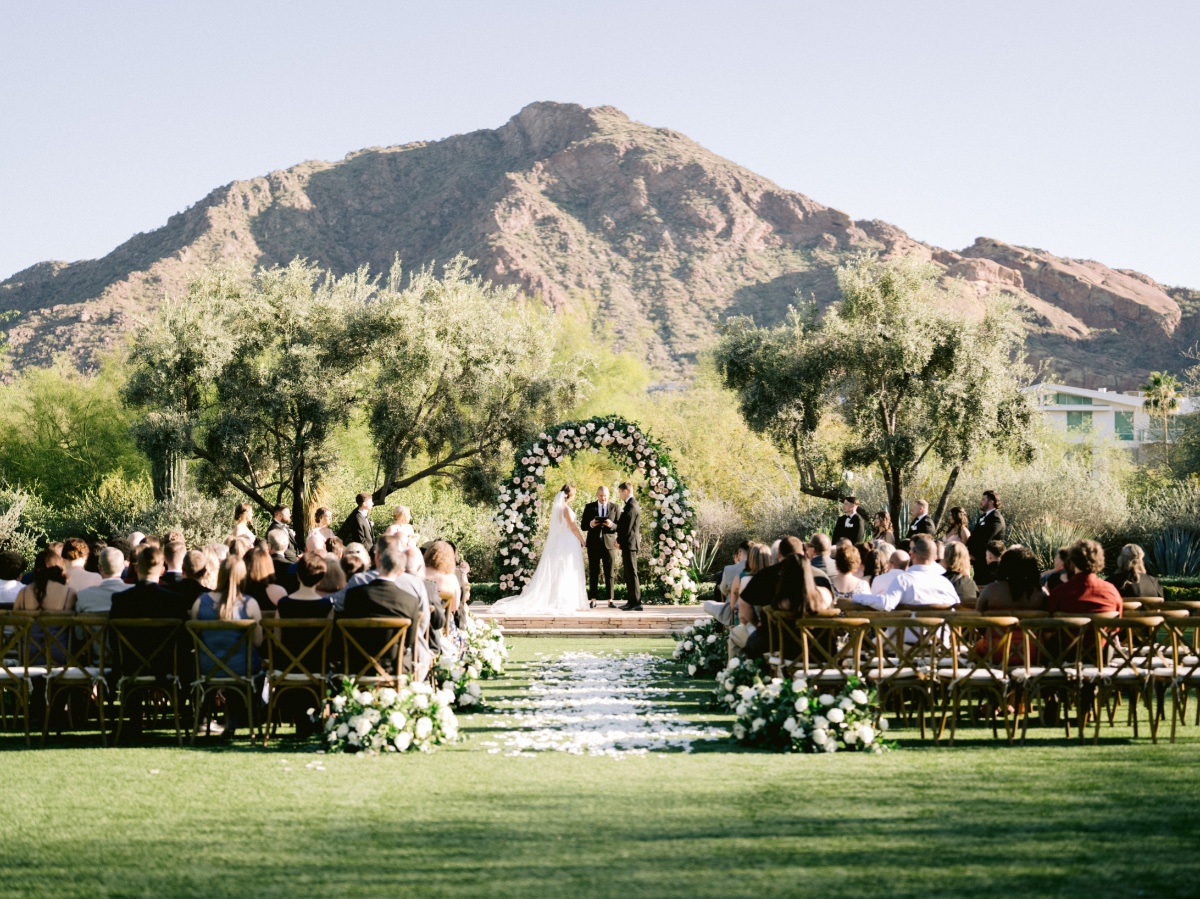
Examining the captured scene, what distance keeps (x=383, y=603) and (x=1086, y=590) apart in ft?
15.3

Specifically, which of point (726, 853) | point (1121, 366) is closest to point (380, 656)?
point (726, 853)

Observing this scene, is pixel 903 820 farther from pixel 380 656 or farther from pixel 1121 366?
pixel 1121 366

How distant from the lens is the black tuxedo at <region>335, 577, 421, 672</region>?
6.98 meters

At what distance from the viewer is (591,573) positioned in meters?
18.6

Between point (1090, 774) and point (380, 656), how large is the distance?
13.8 ft

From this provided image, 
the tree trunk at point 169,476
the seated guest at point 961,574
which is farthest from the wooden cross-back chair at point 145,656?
the tree trunk at point 169,476

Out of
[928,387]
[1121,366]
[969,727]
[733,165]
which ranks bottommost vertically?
[969,727]

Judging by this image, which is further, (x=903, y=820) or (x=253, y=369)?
(x=253, y=369)

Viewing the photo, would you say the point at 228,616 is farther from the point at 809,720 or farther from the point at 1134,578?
the point at 1134,578

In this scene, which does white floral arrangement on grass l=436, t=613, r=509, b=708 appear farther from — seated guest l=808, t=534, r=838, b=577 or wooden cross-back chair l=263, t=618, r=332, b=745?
seated guest l=808, t=534, r=838, b=577

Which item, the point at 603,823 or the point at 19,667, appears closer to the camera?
the point at 603,823

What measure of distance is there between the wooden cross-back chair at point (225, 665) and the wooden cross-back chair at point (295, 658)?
11cm

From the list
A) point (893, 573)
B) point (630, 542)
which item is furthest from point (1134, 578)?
point (630, 542)

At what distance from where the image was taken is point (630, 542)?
17.5 metres
